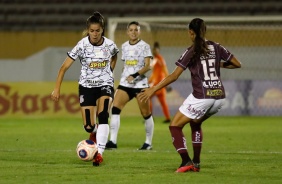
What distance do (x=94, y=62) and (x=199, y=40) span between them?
6.16ft

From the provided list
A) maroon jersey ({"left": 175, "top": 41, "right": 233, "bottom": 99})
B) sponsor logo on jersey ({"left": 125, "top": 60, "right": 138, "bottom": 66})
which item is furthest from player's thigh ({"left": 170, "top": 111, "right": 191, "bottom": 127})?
sponsor logo on jersey ({"left": 125, "top": 60, "right": 138, "bottom": 66})

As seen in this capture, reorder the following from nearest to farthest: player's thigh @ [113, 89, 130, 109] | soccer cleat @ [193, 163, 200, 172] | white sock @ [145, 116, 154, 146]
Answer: soccer cleat @ [193, 163, 200, 172]
white sock @ [145, 116, 154, 146]
player's thigh @ [113, 89, 130, 109]

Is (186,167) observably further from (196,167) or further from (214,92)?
(214,92)

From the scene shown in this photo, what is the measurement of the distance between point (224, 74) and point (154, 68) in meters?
3.56

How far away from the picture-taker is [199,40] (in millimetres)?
9836

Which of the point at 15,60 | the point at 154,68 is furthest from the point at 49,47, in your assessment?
the point at 154,68

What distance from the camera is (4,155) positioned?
12.0 metres

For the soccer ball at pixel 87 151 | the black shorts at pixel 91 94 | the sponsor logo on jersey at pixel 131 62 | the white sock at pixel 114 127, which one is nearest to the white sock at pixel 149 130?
the white sock at pixel 114 127

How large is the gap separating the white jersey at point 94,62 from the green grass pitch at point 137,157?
1.14 metres

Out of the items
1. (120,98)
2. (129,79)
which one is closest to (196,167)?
(129,79)

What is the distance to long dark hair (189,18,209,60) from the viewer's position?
387 inches

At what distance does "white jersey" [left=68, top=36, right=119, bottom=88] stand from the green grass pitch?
114cm

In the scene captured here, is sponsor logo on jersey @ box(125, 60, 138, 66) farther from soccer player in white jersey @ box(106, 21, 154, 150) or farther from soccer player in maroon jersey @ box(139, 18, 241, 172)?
soccer player in maroon jersey @ box(139, 18, 241, 172)

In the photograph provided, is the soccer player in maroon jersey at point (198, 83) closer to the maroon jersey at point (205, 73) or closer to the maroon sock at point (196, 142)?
the maroon jersey at point (205, 73)
